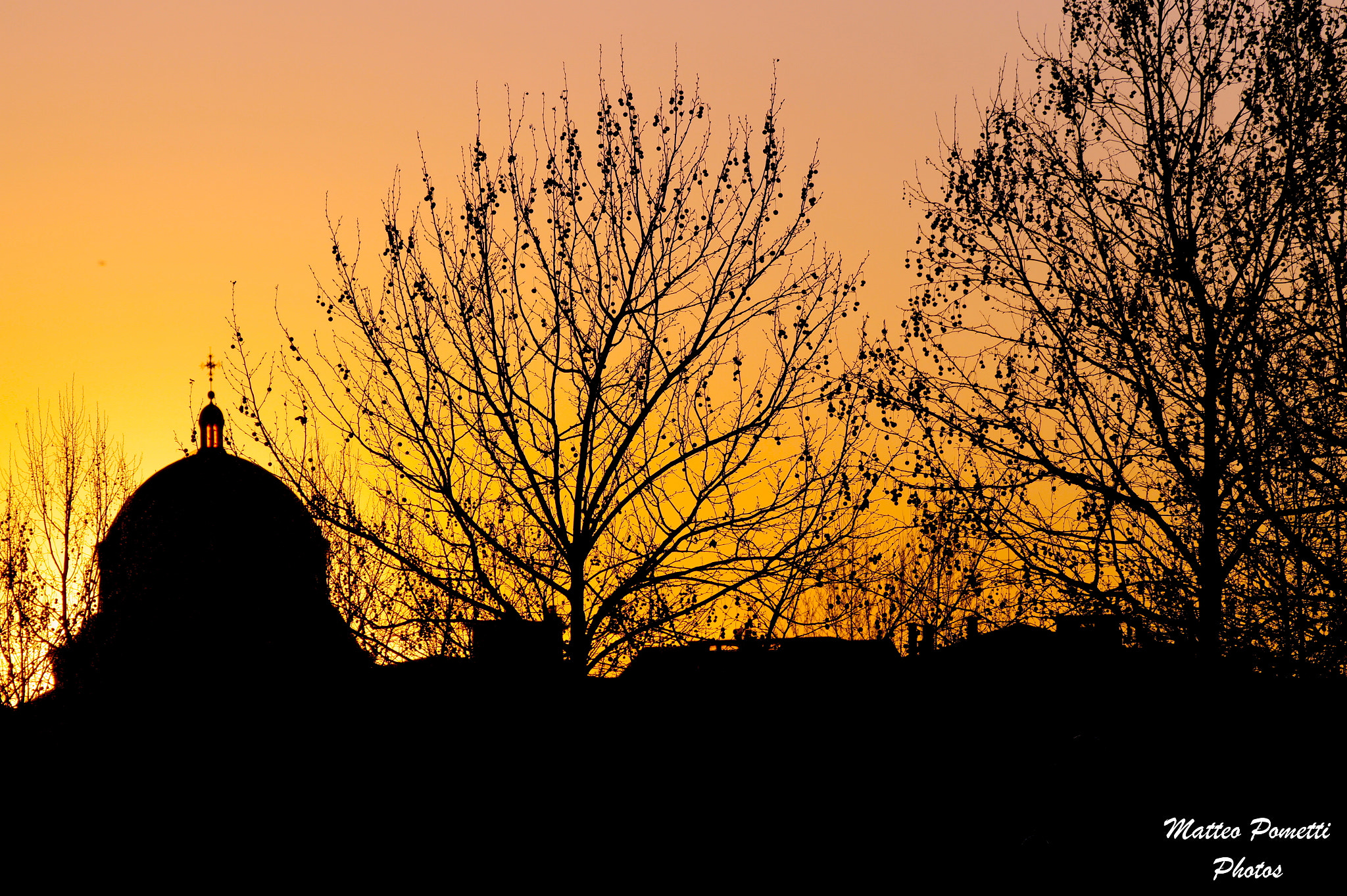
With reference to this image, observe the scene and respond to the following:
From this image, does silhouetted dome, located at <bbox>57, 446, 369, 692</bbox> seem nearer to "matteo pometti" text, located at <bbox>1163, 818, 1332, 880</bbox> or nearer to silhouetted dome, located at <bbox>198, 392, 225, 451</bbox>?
silhouetted dome, located at <bbox>198, 392, 225, 451</bbox>

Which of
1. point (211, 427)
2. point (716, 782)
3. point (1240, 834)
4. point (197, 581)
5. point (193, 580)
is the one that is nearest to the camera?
point (1240, 834)

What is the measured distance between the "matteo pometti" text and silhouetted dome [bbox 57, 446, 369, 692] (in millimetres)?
14469

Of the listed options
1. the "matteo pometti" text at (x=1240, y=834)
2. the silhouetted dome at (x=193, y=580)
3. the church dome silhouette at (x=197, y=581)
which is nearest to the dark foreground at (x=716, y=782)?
the "matteo pometti" text at (x=1240, y=834)

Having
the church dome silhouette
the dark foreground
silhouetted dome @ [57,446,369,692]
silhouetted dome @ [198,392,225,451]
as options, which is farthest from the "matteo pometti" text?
silhouetted dome @ [198,392,225,451]

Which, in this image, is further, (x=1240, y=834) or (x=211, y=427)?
(x=211, y=427)

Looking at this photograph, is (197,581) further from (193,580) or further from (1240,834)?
(1240,834)

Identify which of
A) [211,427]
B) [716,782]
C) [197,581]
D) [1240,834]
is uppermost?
[211,427]

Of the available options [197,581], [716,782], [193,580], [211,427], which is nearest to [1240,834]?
[716,782]

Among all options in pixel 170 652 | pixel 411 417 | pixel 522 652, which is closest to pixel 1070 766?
pixel 522 652

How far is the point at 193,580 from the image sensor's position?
40.6 m

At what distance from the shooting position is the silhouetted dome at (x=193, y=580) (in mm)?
28891

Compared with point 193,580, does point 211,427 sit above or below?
above

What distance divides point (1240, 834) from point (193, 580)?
36143 millimetres

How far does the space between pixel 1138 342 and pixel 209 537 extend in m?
37.4
